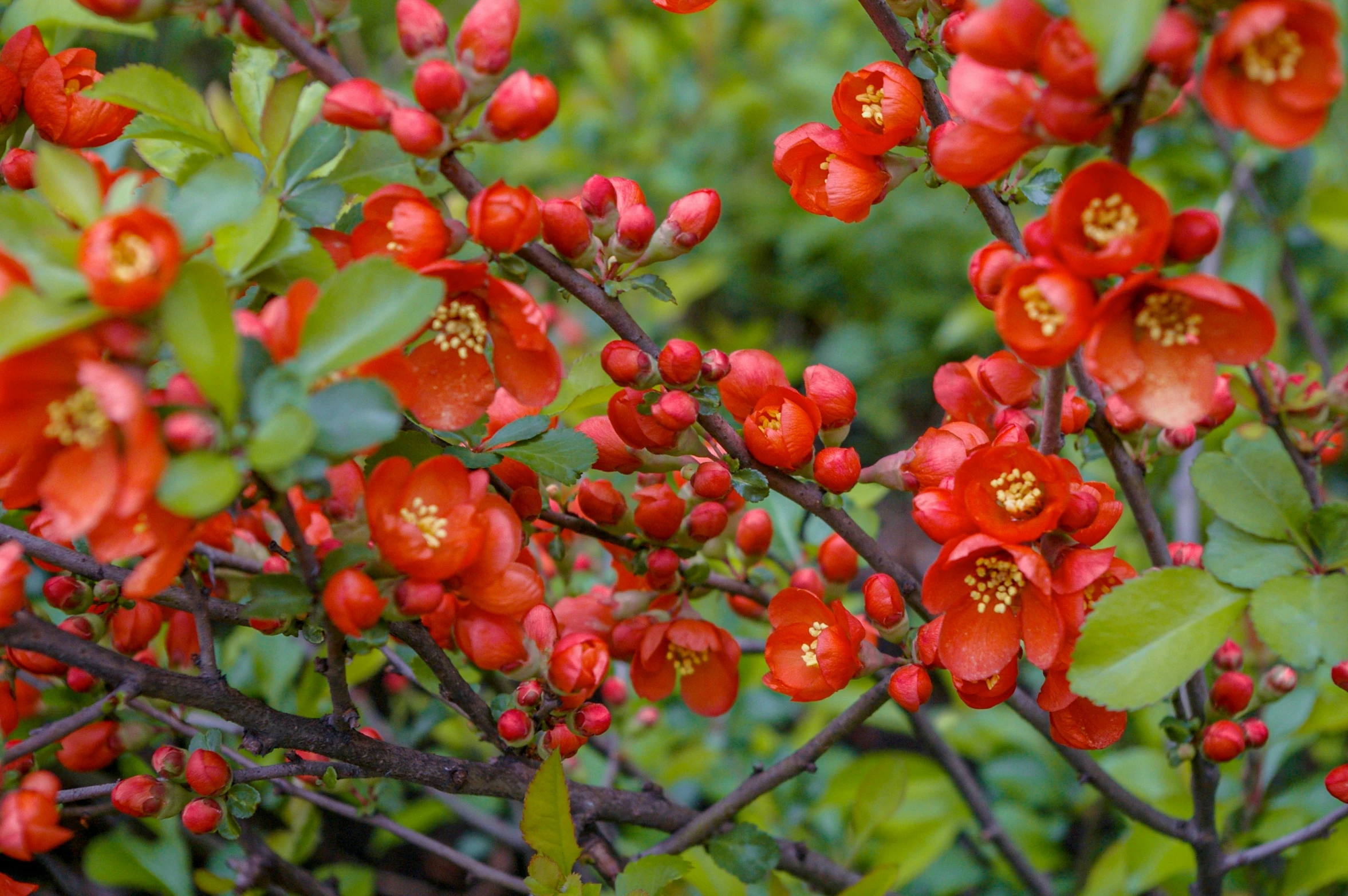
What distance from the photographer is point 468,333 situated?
0.98m

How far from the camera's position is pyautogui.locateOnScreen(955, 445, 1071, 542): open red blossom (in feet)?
3.06

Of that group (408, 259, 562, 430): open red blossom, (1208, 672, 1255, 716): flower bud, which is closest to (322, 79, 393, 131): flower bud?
(408, 259, 562, 430): open red blossom

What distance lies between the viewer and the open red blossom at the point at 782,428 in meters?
1.06

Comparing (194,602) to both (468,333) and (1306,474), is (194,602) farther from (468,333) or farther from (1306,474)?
(1306,474)

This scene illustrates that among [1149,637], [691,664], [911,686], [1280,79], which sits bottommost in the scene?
[691,664]

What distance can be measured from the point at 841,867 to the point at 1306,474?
92 cm

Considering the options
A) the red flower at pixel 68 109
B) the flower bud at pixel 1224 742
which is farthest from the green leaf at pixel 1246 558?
the red flower at pixel 68 109

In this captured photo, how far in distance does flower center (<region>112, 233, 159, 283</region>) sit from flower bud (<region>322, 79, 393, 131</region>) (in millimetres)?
209

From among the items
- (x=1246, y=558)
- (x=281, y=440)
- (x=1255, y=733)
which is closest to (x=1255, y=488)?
(x=1246, y=558)

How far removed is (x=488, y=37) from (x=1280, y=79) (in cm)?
63

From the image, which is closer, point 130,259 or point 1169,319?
point 130,259

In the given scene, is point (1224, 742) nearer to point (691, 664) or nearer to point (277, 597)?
point (691, 664)

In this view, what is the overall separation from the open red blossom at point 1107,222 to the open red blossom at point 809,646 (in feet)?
1.51

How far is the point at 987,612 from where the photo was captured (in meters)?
1.02
